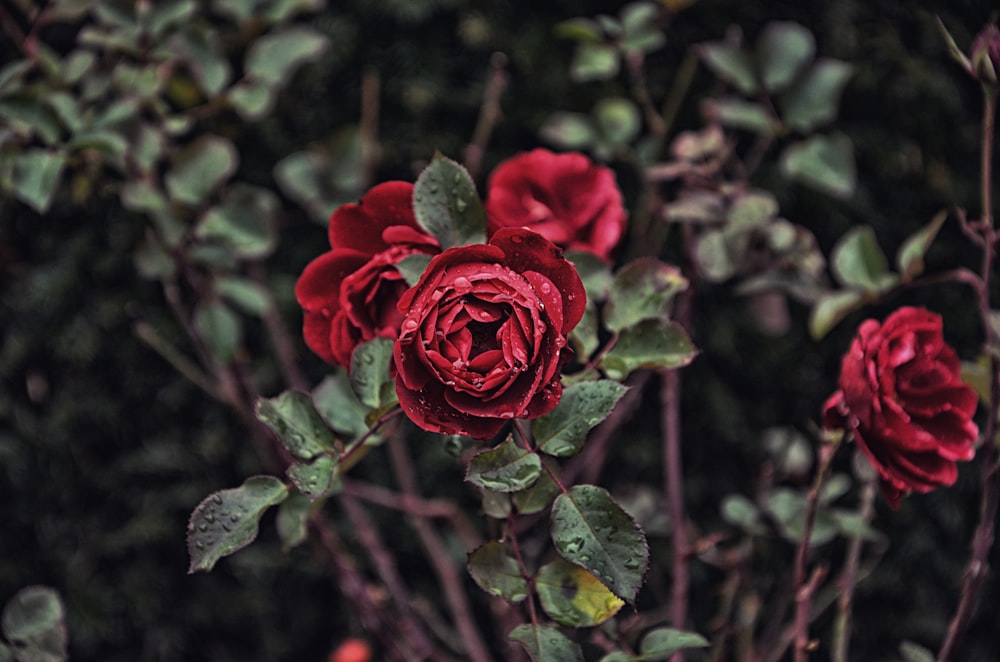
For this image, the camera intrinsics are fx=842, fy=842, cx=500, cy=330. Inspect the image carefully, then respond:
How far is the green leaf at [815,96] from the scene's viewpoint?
0.80m

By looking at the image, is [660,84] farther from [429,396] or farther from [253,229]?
[429,396]

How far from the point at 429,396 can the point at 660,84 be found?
673mm

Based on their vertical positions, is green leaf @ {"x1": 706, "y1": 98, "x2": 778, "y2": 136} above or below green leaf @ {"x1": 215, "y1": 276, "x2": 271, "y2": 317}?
above

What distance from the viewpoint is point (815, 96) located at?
81 cm

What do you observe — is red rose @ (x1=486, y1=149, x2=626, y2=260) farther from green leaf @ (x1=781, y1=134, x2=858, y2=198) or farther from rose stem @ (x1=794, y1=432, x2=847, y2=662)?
green leaf @ (x1=781, y1=134, x2=858, y2=198)

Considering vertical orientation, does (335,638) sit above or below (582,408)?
below

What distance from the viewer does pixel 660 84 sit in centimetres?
95

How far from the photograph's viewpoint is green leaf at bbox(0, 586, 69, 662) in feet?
1.83

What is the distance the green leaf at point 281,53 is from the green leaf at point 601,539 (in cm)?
55

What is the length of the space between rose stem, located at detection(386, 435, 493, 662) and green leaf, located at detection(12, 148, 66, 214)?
407mm

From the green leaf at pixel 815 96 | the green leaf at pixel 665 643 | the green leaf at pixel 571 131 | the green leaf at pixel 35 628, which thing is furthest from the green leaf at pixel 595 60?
the green leaf at pixel 35 628

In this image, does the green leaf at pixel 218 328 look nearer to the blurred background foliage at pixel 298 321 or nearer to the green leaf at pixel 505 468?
the blurred background foliage at pixel 298 321

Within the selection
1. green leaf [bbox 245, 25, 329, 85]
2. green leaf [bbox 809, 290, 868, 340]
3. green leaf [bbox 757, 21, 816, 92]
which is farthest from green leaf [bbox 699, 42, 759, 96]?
green leaf [bbox 245, 25, 329, 85]

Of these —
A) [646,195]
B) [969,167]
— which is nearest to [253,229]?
[646,195]
